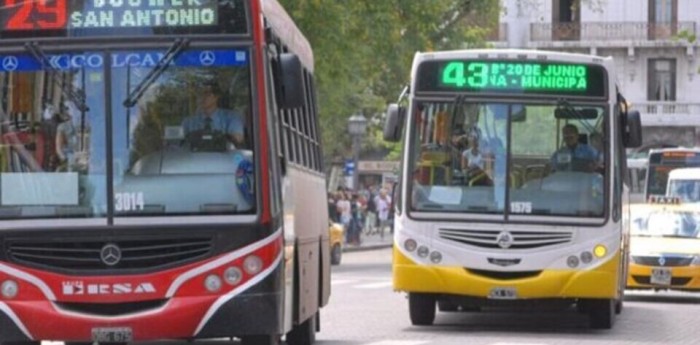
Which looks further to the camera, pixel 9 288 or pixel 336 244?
pixel 336 244

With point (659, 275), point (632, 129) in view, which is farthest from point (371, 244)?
point (632, 129)

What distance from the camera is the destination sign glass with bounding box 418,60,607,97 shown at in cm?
2142

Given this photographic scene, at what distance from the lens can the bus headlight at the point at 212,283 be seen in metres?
13.9

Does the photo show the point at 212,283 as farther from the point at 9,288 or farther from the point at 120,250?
the point at 9,288

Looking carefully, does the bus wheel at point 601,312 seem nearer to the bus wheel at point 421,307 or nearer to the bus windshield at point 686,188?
the bus wheel at point 421,307

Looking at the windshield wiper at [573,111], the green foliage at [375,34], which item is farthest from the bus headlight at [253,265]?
the green foliage at [375,34]

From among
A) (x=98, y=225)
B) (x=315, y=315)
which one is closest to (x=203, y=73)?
(x=98, y=225)

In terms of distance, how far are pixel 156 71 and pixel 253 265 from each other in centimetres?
150

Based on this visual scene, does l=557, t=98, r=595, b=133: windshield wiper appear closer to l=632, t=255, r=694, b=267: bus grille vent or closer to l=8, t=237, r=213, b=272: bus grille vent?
l=8, t=237, r=213, b=272: bus grille vent

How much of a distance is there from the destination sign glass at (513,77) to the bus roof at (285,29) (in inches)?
84.7

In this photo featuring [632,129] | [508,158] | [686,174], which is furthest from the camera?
[686,174]

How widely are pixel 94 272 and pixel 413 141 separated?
26.2 ft

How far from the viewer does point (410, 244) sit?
21250mm

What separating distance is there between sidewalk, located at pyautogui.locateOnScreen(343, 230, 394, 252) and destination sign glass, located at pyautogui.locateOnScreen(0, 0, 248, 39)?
4766 cm
